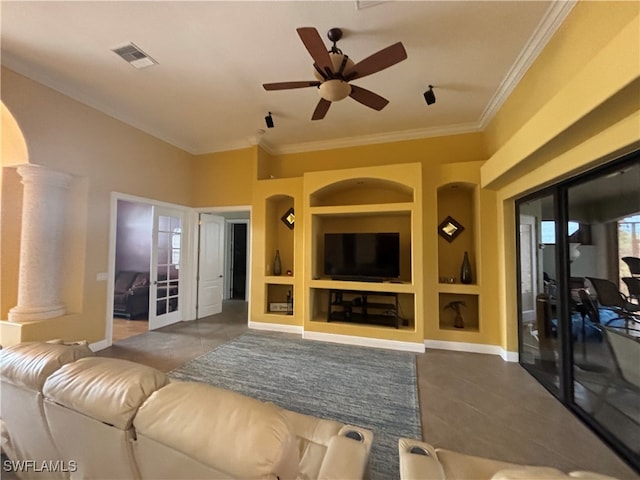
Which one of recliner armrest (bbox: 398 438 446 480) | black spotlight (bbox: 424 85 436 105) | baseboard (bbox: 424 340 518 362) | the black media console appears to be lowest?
baseboard (bbox: 424 340 518 362)

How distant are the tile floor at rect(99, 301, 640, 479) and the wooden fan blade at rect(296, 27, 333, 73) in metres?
3.22

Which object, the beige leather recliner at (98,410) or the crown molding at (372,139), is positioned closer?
the beige leather recliner at (98,410)

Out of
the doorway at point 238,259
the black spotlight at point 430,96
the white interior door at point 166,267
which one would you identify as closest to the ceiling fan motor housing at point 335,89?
the black spotlight at point 430,96

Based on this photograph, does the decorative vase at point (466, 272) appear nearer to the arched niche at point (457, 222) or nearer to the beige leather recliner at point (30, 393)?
the arched niche at point (457, 222)

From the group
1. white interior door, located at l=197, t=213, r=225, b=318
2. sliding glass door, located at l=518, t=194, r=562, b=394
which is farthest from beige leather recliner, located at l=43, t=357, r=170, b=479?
white interior door, located at l=197, t=213, r=225, b=318

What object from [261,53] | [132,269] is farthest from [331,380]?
[132,269]

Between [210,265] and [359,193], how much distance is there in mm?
3546

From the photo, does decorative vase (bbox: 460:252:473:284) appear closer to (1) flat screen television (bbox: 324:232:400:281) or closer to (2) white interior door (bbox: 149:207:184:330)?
(1) flat screen television (bbox: 324:232:400:281)

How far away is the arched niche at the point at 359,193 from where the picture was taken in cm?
454

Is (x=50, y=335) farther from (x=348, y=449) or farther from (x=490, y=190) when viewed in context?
(x=490, y=190)

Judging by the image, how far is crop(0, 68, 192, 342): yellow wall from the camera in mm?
3162

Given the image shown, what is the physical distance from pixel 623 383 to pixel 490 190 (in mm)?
2559

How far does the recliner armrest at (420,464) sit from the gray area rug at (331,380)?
992 mm

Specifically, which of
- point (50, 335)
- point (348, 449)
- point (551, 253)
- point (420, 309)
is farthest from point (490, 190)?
point (50, 335)
